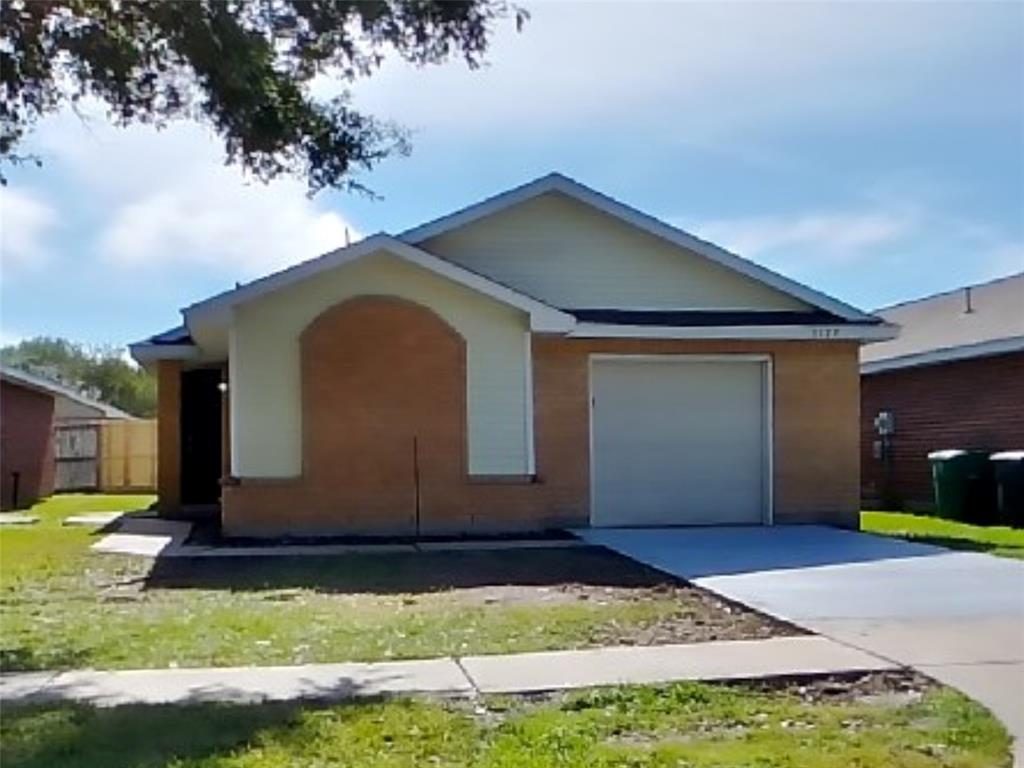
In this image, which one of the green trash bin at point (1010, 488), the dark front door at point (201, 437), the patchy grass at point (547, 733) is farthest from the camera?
the dark front door at point (201, 437)

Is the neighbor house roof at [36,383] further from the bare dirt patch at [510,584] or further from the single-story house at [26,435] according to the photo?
the bare dirt patch at [510,584]

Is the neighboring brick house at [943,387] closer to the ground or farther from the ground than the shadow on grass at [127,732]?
farther from the ground

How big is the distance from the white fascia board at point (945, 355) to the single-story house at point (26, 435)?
17653 millimetres

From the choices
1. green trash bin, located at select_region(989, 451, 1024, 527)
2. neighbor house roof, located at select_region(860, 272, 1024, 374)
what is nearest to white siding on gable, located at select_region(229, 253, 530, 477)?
green trash bin, located at select_region(989, 451, 1024, 527)

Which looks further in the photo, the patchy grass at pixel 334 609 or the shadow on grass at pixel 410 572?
the shadow on grass at pixel 410 572

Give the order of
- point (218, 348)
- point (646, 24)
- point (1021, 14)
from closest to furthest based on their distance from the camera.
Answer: point (646, 24)
point (1021, 14)
point (218, 348)

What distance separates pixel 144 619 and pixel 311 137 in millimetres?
3893

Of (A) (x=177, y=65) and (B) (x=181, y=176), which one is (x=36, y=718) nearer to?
(A) (x=177, y=65)

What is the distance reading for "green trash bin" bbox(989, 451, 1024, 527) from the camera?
19922 millimetres

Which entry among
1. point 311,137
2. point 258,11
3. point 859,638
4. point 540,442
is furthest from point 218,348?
point 859,638

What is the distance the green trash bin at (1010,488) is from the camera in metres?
19.9

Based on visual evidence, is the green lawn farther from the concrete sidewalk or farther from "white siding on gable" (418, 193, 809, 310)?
the concrete sidewalk

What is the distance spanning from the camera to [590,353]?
18.0 m

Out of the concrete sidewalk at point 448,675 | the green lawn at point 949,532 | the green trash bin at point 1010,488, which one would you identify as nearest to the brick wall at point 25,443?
the green lawn at point 949,532
